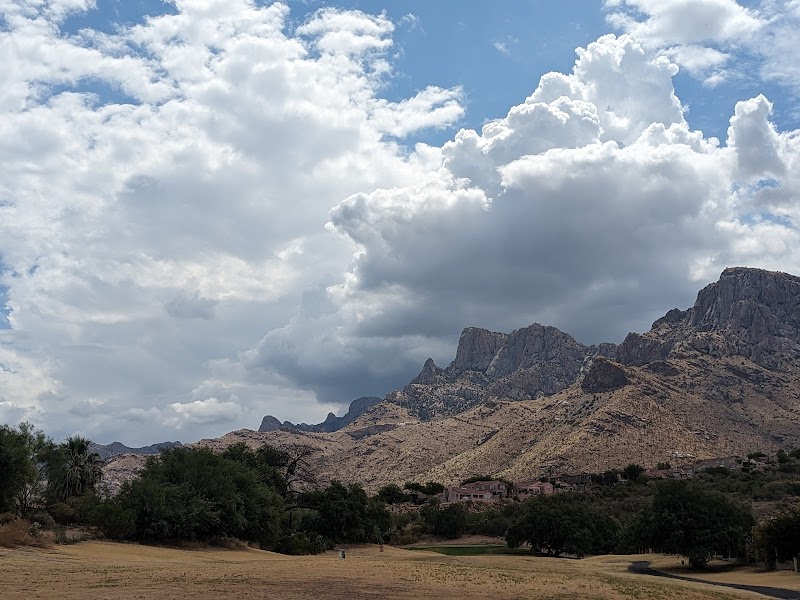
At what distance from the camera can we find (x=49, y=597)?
20.9 metres

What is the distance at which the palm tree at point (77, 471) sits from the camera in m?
60.2

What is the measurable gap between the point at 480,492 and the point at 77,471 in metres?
77.5

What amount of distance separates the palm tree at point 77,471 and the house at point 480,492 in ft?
231

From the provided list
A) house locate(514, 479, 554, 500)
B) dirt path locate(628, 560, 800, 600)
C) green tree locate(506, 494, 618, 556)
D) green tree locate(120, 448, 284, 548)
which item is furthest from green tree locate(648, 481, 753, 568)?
house locate(514, 479, 554, 500)

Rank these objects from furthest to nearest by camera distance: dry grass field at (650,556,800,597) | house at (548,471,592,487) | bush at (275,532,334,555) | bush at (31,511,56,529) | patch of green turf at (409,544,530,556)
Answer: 1. house at (548,471,592,487)
2. patch of green turf at (409,544,530,556)
3. bush at (275,532,334,555)
4. bush at (31,511,56,529)
5. dry grass field at (650,556,800,597)

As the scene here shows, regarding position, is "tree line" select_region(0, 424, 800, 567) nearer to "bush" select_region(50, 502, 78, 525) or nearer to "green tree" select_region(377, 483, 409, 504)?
"bush" select_region(50, 502, 78, 525)

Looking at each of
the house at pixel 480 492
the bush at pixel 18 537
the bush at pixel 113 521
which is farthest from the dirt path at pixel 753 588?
the house at pixel 480 492

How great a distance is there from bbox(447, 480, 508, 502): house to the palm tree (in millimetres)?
70325

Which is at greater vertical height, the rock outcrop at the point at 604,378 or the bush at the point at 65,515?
the rock outcrop at the point at 604,378

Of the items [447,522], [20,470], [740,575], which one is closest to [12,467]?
[20,470]

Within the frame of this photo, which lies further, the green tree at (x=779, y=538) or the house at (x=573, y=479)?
the house at (x=573, y=479)

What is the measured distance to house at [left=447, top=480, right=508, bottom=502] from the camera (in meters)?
124

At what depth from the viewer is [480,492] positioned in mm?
125688

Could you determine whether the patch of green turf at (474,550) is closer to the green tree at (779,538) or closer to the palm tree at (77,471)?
the green tree at (779,538)
